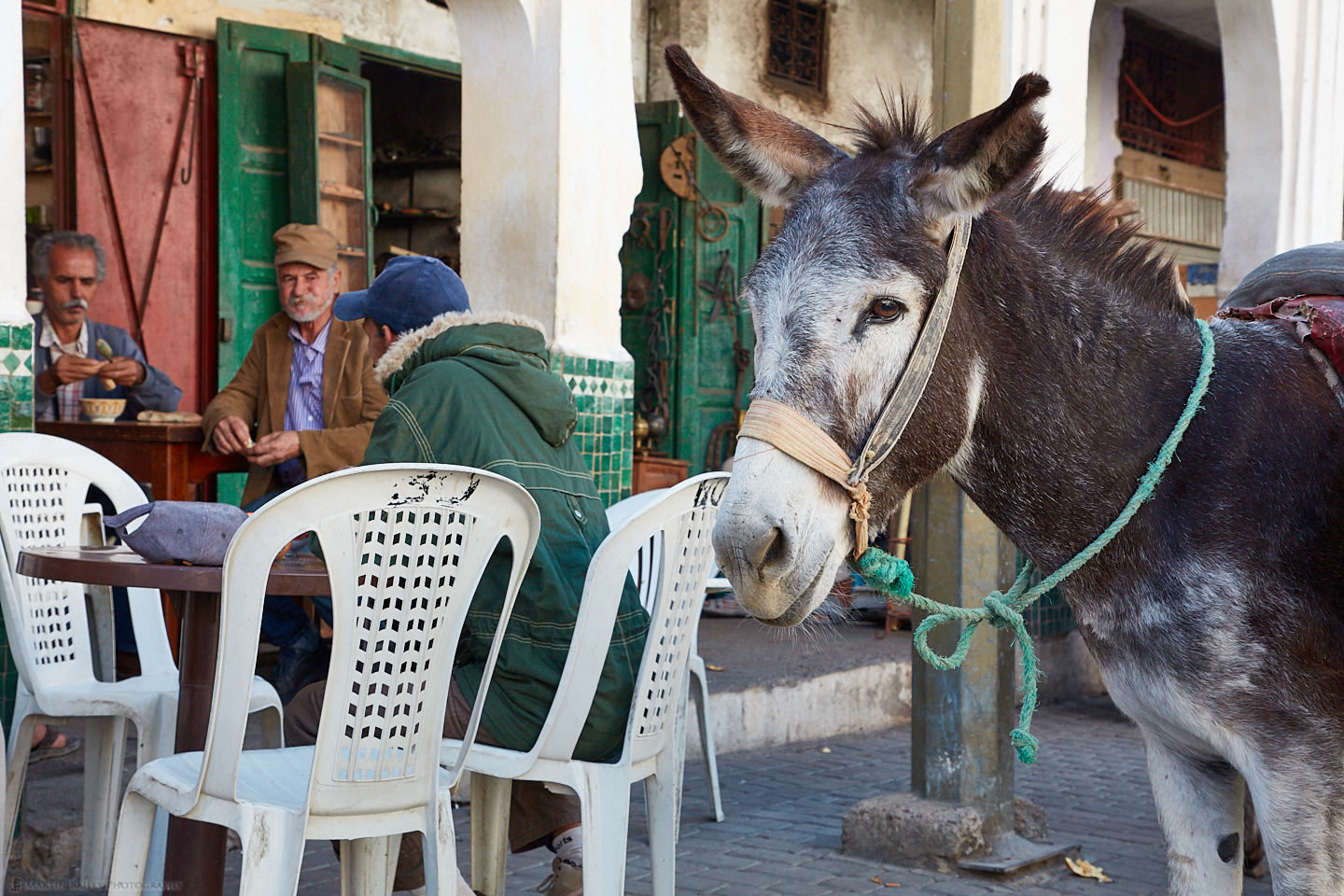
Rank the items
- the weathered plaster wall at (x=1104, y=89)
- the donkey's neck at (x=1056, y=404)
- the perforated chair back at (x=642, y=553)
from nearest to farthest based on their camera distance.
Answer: the donkey's neck at (x=1056, y=404)
the perforated chair back at (x=642, y=553)
the weathered plaster wall at (x=1104, y=89)

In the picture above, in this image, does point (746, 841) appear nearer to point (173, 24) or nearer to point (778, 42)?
point (173, 24)

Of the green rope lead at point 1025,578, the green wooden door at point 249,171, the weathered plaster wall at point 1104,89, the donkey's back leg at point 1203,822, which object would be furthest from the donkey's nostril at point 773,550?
the weathered plaster wall at point 1104,89

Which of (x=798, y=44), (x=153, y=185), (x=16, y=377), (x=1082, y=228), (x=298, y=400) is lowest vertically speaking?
(x=298, y=400)

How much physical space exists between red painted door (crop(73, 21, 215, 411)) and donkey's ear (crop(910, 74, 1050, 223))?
18.5 ft

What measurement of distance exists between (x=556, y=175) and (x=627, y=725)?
2.67 metres

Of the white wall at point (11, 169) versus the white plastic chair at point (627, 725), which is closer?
the white plastic chair at point (627, 725)

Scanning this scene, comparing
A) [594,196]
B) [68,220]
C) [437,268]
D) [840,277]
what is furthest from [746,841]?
[68,220]

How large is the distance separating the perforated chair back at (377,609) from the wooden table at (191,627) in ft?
1.08

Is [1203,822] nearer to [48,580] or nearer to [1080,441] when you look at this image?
[1080,441]

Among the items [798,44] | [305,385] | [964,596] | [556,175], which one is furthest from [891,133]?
[798,44]

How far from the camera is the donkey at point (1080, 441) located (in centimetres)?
211

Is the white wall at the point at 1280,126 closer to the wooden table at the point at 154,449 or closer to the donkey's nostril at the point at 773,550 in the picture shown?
the wooden table at the point at 154,449

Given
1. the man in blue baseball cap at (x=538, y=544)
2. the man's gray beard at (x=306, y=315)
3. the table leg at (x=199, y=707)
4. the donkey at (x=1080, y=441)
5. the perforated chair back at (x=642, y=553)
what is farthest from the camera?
the man's gray beard at (x=306, y=315)

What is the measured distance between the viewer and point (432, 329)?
11.3ft
